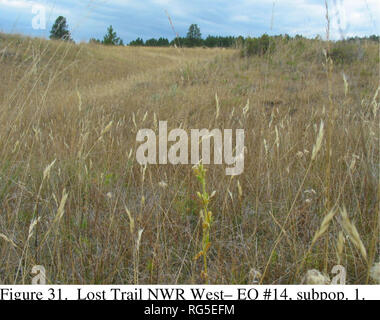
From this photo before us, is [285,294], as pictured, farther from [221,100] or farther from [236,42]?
[236,42]

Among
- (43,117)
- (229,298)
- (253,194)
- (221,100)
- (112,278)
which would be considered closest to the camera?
(229,298)

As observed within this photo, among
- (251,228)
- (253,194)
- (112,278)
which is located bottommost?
(112,278)

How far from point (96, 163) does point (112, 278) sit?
1474mm

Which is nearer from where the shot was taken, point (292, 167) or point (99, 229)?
point (99, 229)

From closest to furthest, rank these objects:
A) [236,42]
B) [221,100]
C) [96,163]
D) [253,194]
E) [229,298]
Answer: [229,298] → [253,194] → [96,163] → [221,100] → [236,42]

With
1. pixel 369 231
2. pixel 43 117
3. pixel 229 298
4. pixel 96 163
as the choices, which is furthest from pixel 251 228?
pixel 43 117

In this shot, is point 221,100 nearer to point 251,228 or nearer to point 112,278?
point 251,228

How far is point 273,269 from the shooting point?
131 cm

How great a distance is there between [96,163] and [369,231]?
2.04 meters

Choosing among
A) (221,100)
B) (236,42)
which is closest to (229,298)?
(221,100)

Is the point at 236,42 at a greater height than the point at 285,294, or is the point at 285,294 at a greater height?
the point at 236,42

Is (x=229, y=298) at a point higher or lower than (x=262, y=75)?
lower

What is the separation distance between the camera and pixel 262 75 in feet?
23.0

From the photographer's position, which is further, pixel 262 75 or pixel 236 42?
pixel 236 42
